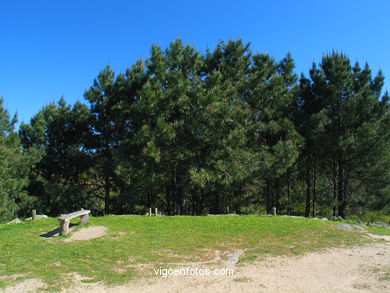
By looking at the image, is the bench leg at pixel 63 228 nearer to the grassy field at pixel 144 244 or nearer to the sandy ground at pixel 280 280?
the grassy field at pixel 144 244

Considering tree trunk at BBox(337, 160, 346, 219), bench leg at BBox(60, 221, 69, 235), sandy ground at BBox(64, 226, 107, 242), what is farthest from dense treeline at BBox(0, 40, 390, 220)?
bench leg at BBox(60, 221, 69, 235)

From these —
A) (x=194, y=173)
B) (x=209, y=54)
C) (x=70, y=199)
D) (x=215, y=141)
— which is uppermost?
(x=209, y=54)

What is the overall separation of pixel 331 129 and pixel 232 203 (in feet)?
25.8

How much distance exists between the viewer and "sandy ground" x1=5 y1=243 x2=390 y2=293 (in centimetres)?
595

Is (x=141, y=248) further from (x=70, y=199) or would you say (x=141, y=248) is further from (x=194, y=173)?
(x=70, y=199)

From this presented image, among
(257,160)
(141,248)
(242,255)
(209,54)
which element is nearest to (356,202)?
(257,160)

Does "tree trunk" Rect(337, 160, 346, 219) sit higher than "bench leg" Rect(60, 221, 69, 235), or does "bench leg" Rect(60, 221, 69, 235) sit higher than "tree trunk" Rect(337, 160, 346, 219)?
"tree trunk" Rect(337, 160, 346, 219)

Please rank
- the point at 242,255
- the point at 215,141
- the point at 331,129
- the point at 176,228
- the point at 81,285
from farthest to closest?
the point at 331,129 < the point at 215,141 < the point at 176,228 < the point at 242,255 < the point at 81,285

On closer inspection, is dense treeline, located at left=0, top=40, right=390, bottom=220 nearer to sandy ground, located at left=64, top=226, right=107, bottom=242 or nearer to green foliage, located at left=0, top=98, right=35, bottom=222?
green foliage, located at left=0, top=98, right=35, bottom=222

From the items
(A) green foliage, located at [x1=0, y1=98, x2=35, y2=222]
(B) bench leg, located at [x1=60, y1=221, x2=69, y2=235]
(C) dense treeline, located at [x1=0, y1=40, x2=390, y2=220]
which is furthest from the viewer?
(C) dense treeline, located at [x1=0, y1=40, x2=390, y2=220]

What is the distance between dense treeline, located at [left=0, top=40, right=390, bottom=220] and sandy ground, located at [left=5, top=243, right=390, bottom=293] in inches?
388

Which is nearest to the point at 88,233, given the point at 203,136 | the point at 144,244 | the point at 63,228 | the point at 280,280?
the point at 63,228

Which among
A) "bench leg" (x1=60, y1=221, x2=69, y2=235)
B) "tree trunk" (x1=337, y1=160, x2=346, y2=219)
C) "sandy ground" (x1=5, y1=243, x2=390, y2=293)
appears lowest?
"sandy ground" (x1=5, y1=243, x2=390, y2=293)

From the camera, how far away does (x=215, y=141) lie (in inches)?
750
